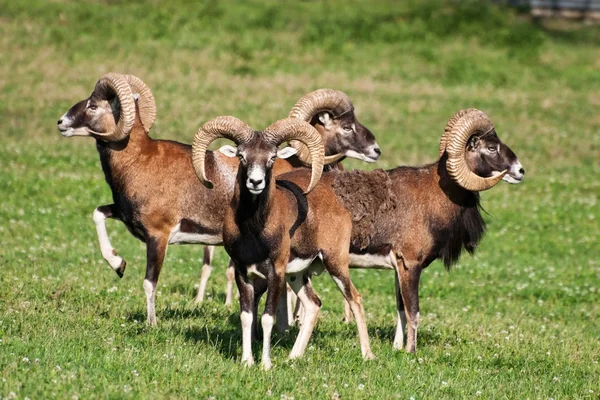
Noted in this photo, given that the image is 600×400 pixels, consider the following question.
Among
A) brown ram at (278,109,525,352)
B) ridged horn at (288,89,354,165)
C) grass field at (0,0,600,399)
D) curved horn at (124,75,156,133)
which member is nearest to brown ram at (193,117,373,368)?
grass field at (0,0,600,399)

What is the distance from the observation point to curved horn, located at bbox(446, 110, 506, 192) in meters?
13.6

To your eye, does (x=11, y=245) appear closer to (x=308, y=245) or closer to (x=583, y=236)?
(x=308, y=245)

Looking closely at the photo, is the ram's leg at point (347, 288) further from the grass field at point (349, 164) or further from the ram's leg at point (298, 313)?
the ram's leg at point (298, 313)

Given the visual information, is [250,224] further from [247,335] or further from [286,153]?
[247,335]

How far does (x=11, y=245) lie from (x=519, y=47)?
102 ft

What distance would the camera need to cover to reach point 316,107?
49.2 feet

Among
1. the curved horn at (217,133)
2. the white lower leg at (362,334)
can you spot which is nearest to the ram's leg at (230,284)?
the white lower leg at (362,334)

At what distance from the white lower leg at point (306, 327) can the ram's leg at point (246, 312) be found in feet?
2.53

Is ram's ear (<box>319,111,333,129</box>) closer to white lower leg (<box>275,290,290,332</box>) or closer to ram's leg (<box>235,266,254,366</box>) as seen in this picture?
white lower leg (<box>275,290,290,332</box>)

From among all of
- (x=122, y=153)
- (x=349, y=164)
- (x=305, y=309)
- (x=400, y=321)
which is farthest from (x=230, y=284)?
(x=349, y=164)

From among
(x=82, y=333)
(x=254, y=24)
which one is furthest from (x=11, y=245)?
(x=254, y=24)

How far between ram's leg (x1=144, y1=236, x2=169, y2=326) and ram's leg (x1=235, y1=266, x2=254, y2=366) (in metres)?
1.97

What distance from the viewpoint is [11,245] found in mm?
18375

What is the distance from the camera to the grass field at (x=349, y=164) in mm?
10945
